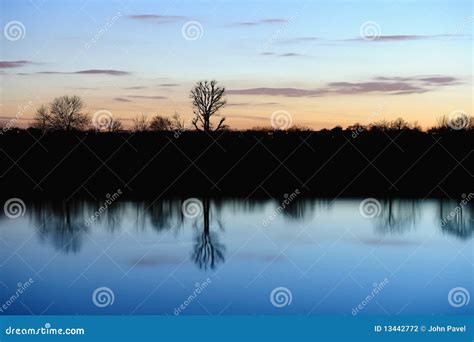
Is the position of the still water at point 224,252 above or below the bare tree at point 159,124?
below

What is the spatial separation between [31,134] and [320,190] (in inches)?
566

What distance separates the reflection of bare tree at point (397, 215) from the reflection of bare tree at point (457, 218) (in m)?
0.74

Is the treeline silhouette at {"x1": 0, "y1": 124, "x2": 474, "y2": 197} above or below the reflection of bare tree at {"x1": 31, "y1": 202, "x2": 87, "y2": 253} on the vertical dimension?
above

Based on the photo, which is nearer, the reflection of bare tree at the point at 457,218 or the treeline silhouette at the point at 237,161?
the reflection of bare tree at the point at 457,218

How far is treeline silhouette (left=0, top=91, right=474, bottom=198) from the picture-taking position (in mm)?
27719

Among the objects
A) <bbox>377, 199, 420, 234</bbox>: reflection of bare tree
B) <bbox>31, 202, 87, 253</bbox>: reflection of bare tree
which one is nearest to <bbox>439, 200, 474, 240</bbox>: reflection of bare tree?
<bbox>377, 199, 420, 234</bbox>: reflection of bare tree

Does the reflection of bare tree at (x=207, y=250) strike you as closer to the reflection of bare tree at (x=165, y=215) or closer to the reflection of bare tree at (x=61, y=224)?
the reflection of bare tree at (x=165, y=215)

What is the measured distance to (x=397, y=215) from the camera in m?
19.1

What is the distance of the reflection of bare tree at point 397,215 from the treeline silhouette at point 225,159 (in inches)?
159

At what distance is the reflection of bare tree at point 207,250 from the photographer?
1351cm

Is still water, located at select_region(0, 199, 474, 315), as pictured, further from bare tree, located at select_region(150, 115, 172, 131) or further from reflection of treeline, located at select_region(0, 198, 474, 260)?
bare tree, located at select_region(150, 115, 172, 131)

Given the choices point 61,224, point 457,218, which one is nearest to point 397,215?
point 457,218

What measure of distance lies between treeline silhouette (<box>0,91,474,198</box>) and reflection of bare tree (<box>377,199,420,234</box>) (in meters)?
4.03

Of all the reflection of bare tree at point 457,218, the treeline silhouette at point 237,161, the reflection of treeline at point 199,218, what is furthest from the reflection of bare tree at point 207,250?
the treeline silhouette at point 237,161
